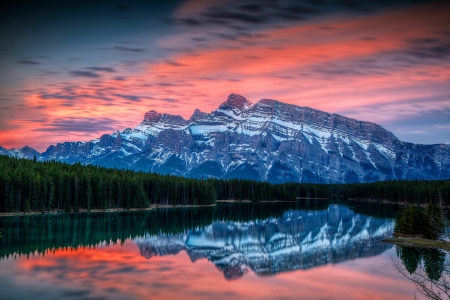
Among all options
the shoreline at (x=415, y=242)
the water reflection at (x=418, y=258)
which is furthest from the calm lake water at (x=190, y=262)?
the shoreline at (x=415, y=242)

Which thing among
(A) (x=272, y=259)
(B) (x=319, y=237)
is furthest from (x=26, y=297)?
(B) (x=319, y=237)

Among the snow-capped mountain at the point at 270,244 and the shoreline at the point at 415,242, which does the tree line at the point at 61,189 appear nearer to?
the snow-capped mountain at the point at 270,244

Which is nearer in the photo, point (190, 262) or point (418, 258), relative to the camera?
point (418, 258)

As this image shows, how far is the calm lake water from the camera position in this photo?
168ft

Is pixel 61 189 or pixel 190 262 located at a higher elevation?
pixel 61 189

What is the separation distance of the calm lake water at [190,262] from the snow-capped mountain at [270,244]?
0.17 m

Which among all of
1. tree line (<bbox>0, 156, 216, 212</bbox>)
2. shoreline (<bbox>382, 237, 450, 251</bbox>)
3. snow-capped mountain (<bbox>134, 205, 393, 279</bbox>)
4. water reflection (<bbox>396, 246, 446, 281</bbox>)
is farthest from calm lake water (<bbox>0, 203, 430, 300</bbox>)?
tree line (<bbox>0, 156, 216, 212</bbox>)

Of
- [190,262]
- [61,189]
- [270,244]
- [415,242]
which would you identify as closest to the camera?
[190,262]

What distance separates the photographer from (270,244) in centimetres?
9394

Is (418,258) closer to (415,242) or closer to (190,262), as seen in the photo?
(415,242)

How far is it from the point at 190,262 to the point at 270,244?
26.4m

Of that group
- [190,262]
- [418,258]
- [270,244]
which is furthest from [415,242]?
[190,262]

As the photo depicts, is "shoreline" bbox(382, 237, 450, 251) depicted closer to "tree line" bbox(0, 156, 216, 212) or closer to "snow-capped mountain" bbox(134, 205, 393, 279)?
"snow-capped mountain" bbox(134, 205, 393, 279)

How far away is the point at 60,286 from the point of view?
51.0 meters
